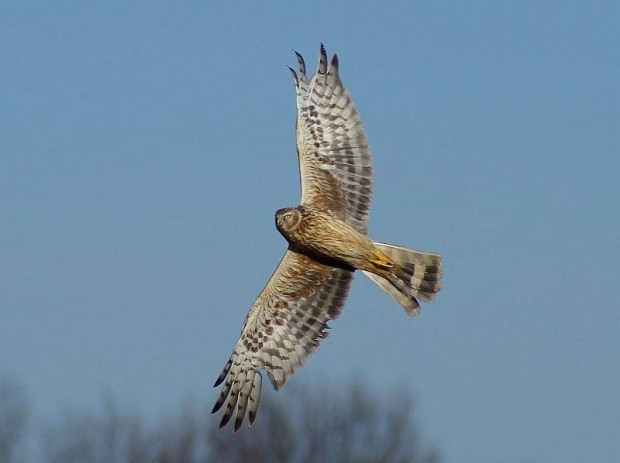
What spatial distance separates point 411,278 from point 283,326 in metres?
1.25

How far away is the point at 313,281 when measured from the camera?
19984 millimetres

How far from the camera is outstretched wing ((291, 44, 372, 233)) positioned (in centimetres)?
1992

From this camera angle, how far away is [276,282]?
2006 centimetres

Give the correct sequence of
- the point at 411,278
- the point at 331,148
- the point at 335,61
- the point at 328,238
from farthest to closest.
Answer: the point at 335,61 < the point at 331,148 < the point at 411,278 < the point at 328,238

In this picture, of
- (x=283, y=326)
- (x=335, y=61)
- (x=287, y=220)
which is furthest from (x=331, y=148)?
(x=283, y=326)

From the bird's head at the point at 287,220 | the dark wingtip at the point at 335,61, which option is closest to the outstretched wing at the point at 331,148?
the dark wingtip at the point at 335,61

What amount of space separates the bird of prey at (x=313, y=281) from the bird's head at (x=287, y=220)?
0.18 meters

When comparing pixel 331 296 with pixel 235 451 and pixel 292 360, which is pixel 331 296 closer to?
pixel 292 360

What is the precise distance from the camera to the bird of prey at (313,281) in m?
19.8

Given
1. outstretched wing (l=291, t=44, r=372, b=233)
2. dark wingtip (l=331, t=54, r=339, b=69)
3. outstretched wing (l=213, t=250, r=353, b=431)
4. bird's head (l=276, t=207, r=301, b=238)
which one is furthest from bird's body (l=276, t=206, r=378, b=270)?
dark wingtip (l=331, t=54, r=339, b=69)

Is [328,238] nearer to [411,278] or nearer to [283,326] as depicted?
[411,278]

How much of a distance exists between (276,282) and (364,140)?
1.54 m

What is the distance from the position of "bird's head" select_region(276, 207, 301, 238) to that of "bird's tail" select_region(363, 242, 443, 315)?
32.2 inches

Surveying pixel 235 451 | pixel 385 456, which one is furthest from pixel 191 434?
pixel 385 456
